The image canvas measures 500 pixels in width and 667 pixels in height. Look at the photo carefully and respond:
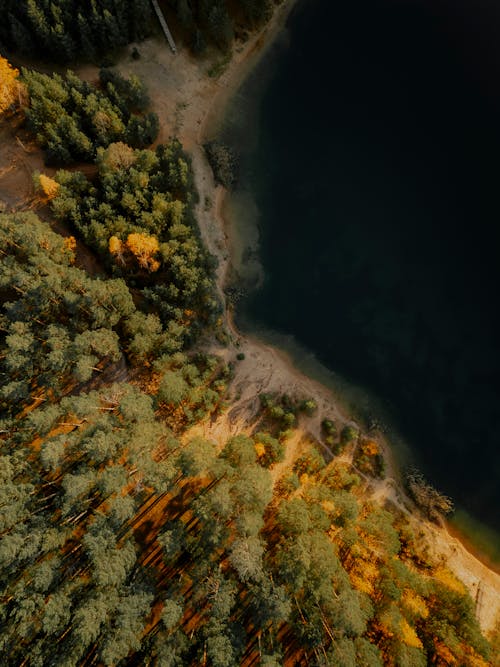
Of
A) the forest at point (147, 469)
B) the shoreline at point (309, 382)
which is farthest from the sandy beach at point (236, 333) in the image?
the forest at point (147, 469)

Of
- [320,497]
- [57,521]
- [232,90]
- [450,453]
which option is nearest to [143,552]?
[57,521]

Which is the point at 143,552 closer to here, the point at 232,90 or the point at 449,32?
the point at 232,90

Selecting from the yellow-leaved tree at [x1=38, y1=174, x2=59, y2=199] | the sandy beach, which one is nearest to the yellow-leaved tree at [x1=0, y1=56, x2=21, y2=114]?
the yellow-leaved tree at [x1=38, y1=174, x2=59, y2=199]

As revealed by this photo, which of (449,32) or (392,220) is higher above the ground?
(449,32)

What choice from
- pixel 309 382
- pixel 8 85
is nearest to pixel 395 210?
pixel 309 382

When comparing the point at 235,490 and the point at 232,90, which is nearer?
the point at 235,490
